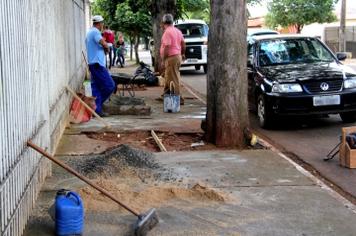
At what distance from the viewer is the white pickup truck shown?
24438mm

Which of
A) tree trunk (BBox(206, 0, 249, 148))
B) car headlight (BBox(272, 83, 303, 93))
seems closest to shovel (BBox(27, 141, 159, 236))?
tree trunk (BBox(206, 0, 249, 148))

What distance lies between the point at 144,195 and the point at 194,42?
18784 millimetres

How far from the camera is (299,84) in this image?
10.2 meters

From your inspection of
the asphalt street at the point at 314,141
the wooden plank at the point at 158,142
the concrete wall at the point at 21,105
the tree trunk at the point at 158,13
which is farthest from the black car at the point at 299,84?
the tree trunk at the point at 158,13

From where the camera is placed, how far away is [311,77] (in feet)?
33.5

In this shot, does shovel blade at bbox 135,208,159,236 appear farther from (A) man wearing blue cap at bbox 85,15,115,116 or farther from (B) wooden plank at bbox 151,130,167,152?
(A) man wearing blue cap at bbox 85,15,115,116

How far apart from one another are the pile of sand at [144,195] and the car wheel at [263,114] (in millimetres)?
4286

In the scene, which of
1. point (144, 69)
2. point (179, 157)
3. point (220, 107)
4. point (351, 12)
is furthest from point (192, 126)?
point (351, 12)

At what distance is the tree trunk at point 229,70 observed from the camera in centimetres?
870

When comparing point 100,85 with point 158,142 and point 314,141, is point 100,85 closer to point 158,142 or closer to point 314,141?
point 158,142

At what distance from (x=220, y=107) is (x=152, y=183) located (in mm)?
2440

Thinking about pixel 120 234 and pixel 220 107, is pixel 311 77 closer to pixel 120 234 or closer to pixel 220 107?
pixel 220 107

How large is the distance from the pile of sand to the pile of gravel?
1.68 ft

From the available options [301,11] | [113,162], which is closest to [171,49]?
[113,162]
